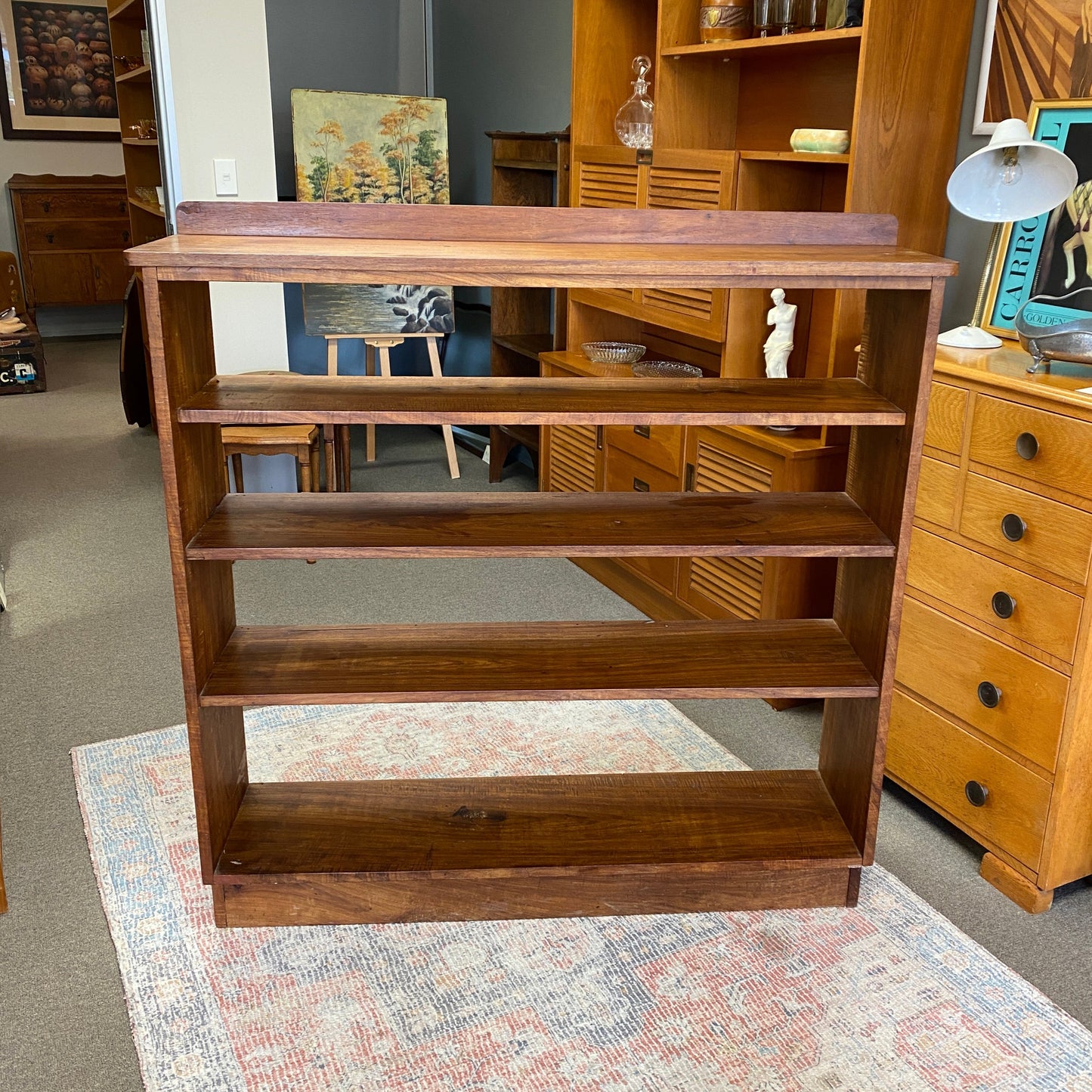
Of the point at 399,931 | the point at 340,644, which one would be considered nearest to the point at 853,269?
the point at 340,644

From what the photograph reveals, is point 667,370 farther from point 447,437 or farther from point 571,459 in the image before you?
point 447,437

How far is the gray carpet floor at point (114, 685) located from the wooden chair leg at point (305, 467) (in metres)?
0.29

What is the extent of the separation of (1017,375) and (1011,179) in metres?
0.37

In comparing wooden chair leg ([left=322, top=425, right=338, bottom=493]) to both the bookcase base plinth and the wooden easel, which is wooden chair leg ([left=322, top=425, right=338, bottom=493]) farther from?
the bookcase base plinth

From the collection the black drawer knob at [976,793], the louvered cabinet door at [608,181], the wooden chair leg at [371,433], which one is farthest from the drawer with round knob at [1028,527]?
the wooden chair leg at [371,433]

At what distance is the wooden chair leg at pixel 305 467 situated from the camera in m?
3.82

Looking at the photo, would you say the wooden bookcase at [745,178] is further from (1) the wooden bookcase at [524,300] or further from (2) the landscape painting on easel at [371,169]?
(2) the landscape painting on easel at [371,169]

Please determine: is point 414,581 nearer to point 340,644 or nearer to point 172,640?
point 172,640

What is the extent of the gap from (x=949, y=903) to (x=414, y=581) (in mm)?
2074

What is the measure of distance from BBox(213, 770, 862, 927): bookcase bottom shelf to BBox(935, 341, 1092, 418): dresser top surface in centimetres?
88

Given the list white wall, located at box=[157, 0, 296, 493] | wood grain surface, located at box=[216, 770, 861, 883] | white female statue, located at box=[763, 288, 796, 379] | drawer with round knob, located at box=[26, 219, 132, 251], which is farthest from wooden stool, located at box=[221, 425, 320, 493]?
drawer with round knob, located at box=[26, 219, 132, 251]

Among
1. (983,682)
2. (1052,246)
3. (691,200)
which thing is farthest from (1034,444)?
(691,200)

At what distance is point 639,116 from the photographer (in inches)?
133

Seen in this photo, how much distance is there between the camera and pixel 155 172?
5.86 meters
